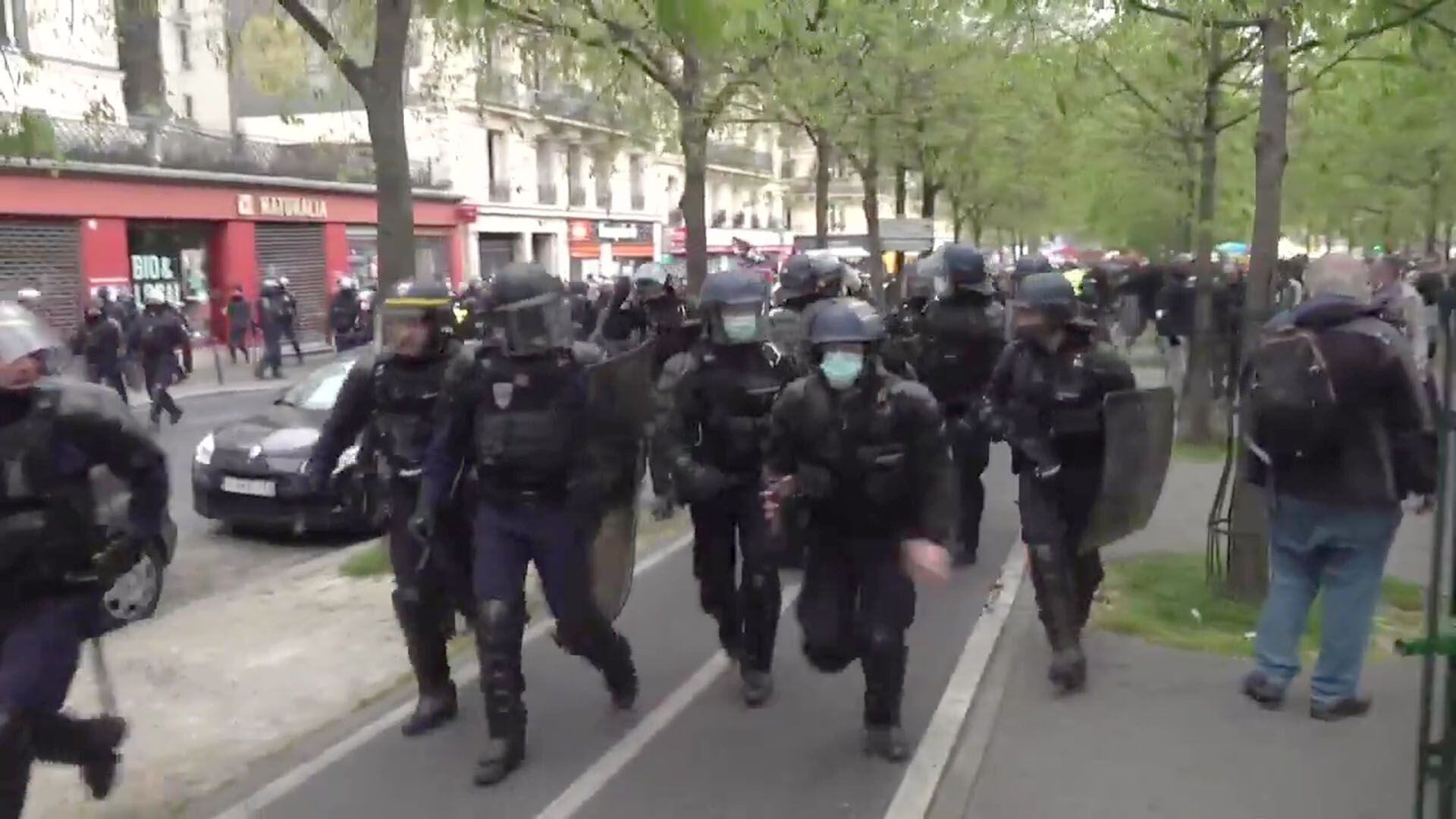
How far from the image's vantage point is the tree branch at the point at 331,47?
28.0ft

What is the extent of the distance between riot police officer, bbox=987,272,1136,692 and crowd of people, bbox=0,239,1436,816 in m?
0.01

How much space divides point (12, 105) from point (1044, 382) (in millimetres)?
6364

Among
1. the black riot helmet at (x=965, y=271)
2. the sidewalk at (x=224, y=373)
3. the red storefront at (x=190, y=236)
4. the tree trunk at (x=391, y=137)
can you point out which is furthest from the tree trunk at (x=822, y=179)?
the black riot helmet at (x=965, y=271)

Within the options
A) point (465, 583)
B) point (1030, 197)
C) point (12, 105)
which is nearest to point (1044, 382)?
point (465, 583)

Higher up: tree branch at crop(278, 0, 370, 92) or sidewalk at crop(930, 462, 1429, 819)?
tree branch at crop(278, 0, 370, 92)

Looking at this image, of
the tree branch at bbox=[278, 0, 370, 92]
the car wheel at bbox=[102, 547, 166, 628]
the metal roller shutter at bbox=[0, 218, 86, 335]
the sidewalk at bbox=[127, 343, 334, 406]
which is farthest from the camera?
the metal roller shutter at bbox=[0, 218, 86, 335]

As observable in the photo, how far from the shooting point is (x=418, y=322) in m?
5.51

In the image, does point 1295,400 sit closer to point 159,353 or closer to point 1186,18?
point 1186,18

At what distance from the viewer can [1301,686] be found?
577 centimetres

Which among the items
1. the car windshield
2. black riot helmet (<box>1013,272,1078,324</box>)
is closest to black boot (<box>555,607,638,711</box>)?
black riot helmet (<box>1013,272,1078,324</box>)

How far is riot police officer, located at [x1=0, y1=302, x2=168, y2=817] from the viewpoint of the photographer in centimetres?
411

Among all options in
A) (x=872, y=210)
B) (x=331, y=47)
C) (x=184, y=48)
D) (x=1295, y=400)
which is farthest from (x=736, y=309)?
(x=184, y=48)

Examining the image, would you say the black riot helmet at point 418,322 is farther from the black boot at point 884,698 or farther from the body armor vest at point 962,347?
the body armor vest at point 962,347

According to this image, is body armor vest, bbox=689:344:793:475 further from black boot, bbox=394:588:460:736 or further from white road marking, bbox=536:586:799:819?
black boot, bbox=394:588:460:736
